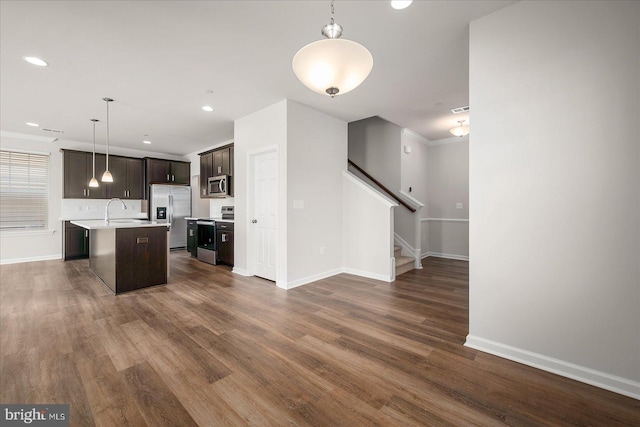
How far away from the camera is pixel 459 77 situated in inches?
126

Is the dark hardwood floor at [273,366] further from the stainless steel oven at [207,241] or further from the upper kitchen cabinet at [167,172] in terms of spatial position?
the upper kitchen cabinet at [167,172]

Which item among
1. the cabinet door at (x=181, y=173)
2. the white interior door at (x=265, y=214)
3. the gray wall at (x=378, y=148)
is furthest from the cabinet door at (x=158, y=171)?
the gray wall at (x=378, y=148)

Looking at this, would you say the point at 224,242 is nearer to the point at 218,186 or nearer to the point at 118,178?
the point at 218,186

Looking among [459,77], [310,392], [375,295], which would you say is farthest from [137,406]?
[459,77]

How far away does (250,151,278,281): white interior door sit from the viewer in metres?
4.21

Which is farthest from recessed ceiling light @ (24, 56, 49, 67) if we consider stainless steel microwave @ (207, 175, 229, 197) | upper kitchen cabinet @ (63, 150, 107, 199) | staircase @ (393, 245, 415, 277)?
staircase @ (393, 245, 415, 277)

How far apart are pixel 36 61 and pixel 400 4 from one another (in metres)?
3.66

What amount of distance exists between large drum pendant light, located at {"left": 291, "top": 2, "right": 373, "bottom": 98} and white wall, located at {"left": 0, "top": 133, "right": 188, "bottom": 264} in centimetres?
761

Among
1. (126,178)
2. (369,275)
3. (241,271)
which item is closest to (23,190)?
(126,178)

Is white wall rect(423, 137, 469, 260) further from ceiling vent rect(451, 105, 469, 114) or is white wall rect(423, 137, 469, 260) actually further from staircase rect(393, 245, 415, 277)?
ceiling vent rect(451, 105, 469, 114)

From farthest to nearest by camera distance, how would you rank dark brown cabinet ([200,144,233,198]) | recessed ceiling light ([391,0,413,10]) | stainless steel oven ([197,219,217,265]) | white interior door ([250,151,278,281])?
dark brown cabinet ([200,144,233,198])
stainless steel oven ([197,219,217,265])
white interior door ([250,151,278,281])
recessed ceiling light ([391,0,413,10])

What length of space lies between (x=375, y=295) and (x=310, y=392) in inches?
80.1

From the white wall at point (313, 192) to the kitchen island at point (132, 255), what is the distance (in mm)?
2001

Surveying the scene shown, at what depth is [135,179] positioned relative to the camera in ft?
22.9
